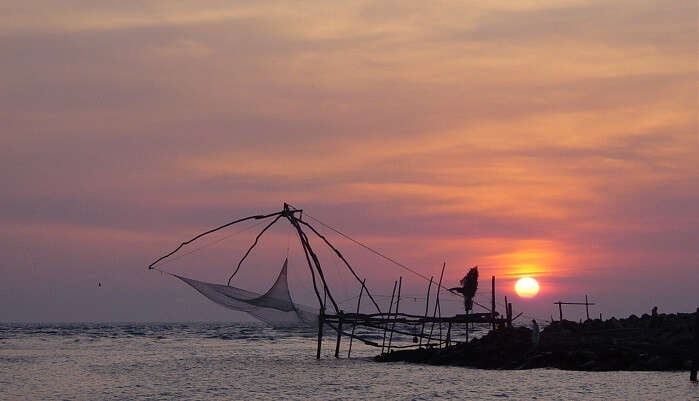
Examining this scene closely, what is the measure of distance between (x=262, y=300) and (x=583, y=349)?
9.86 meters

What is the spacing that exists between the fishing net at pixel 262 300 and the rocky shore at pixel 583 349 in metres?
5.85

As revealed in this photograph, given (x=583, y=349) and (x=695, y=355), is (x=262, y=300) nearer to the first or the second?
(x=583, y=349)

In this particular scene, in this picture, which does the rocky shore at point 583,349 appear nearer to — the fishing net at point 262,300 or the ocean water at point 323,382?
the ocean water at point 323,382

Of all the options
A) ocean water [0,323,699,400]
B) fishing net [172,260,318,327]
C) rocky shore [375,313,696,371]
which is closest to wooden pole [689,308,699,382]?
ocean water [0,323,699,400]

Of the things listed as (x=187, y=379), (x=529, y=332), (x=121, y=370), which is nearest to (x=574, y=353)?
(x=529, y=332)

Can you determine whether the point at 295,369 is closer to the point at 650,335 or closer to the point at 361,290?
the point at 361,290

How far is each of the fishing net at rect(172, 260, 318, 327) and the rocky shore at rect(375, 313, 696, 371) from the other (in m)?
5.85

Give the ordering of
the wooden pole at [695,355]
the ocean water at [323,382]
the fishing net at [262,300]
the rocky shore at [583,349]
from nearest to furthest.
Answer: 1. the wooden pole at [695,355]
2. the ocean water at [323,382]
3. the rocky shore at [583,349]
4. the fishing net at [262,300]

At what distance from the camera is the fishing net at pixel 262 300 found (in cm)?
2767

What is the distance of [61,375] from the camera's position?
101 feet

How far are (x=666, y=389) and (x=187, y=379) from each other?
568 inches

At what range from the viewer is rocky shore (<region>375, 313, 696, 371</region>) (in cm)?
2531

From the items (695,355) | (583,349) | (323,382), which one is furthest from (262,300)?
(695,355)

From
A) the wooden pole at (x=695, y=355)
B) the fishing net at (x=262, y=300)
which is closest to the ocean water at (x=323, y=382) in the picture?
the wooden pole at (x=695, y=355)
